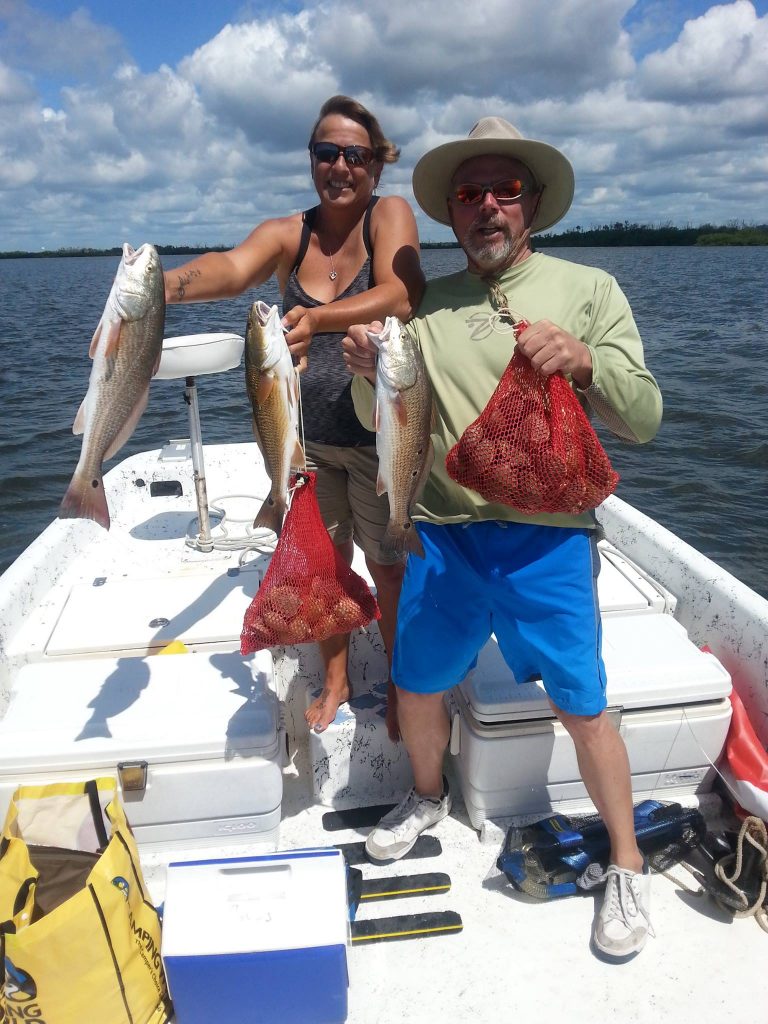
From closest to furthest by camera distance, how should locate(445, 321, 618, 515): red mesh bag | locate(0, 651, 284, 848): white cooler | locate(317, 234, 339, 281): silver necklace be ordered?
locate(445, 321, 618, 515): red mesh bag < locate(0, 651, 284, 848): white cooler < locate(317, 234, 339, 281): silver necklace

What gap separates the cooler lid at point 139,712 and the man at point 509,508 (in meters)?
0.80

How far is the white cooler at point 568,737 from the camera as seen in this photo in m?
3.23

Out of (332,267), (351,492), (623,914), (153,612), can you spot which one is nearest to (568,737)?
(623,914)

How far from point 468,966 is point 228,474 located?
4930 millimetres

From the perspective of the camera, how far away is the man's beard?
8.84 feet

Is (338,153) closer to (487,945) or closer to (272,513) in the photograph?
(272,513)

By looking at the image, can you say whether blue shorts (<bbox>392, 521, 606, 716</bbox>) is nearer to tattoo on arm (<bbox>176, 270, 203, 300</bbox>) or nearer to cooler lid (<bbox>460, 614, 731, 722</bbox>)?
cooler lid (<bbox>460, 614, 731, 722</bbox>)

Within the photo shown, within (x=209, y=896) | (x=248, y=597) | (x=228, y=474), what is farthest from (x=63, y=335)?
(x=209, y=896)

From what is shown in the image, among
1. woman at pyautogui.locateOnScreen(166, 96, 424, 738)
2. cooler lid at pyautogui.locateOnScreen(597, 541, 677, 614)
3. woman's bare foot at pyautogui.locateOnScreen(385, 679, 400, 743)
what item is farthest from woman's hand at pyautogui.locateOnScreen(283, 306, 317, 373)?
cooler lid at pyautogui.locateOnScreen(597, 541, 677, 614)

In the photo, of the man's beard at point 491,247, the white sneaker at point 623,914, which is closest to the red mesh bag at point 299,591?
the man's beard at point 491,247

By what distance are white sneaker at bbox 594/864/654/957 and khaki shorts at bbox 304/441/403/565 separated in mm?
1619

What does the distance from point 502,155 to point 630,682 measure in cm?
232

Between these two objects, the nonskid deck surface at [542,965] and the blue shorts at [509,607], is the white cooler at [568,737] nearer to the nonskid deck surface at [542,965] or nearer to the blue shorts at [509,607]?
the blue shorts at [509,607]

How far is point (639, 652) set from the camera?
351 cm
